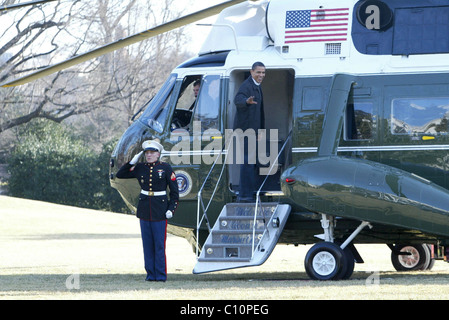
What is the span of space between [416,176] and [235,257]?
258 cm

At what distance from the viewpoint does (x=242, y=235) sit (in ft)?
36.8

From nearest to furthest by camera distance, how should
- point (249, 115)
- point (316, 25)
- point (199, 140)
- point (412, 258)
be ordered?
point (249, 115) < point (316, 25) < point (199, 140) < point (412, 258)

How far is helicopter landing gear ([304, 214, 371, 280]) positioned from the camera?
35.5ft

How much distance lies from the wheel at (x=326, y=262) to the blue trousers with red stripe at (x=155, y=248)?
6.29ft

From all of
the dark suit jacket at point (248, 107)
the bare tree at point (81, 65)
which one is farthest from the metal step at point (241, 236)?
the bare tree at point (81, 65)

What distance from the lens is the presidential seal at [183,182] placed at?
12.3 m

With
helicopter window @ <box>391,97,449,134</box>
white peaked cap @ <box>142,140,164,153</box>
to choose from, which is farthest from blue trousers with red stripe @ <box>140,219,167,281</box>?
helicopter window @ <box>391,97,449,134</box>

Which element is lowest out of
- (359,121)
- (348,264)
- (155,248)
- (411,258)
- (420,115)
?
(411,258)

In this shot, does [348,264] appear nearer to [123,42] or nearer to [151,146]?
[151,146]

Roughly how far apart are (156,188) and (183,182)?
1.15m

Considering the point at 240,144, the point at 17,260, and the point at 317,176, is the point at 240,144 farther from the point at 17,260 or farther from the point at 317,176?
the point at 17,260

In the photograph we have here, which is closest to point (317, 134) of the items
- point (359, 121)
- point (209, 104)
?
point (359, 121)
